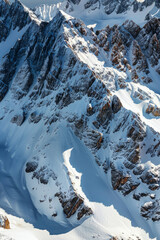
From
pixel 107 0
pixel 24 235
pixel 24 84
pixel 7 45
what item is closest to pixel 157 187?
pixel 24 235

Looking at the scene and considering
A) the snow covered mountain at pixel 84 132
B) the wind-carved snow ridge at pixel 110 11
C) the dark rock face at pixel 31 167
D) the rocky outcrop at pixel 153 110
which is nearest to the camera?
the snow covered mountain at pixel 84 132

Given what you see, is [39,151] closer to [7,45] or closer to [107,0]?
[7,45]

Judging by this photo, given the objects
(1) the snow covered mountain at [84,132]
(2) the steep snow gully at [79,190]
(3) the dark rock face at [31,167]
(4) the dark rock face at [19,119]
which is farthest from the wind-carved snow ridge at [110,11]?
(3) the dark rock face at [31,167]

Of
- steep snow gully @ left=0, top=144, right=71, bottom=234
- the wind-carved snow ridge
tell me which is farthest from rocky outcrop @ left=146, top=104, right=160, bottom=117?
the wind-carved snow ridge

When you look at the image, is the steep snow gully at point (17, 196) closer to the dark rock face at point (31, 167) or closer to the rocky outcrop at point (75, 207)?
the dark rock face at point (31, 167)

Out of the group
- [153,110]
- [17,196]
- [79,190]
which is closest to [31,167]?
[17,196]

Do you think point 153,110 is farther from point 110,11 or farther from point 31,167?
point 110,11

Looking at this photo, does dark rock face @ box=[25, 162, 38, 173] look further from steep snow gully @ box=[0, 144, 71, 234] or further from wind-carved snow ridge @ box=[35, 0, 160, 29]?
wind-carved snow ridge @ box=[35, 0, 160, 29]

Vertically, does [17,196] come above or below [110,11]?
below
